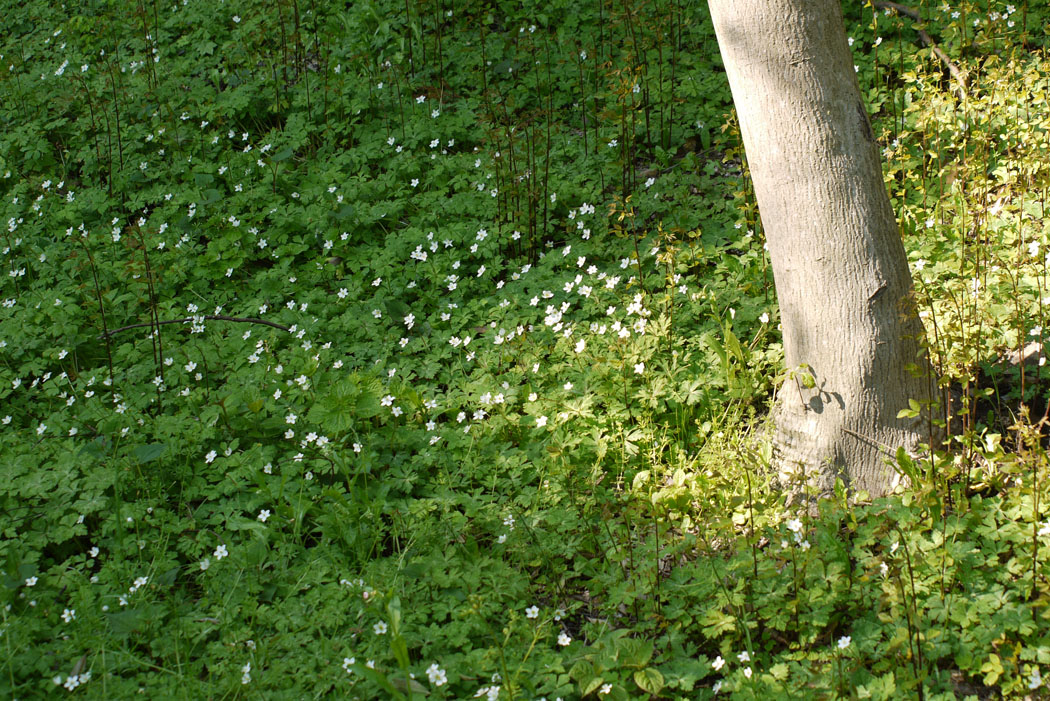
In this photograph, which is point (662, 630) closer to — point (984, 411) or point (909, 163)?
point (984, 411)

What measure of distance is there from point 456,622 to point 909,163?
3.26 metres

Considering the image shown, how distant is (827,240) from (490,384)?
65.2 inches

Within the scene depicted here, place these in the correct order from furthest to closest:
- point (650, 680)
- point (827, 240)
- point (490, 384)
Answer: point (490, 384) → point (827, 240) → point (650, 680)

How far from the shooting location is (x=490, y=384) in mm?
3727

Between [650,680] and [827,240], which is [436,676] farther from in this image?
[827,240]

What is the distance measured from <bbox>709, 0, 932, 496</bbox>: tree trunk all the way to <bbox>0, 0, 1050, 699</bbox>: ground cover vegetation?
179 millimetres

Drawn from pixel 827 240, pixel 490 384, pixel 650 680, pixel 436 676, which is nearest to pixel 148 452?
pixel 490 384

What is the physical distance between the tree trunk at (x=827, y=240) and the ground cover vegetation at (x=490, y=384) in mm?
179

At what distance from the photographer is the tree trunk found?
2592 millimetres

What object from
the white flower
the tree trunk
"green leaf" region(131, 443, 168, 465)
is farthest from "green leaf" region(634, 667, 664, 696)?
"green leaf" region(131, 443, 168, 465)

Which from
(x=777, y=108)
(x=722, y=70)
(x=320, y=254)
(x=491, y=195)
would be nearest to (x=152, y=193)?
(x=320, y=254)

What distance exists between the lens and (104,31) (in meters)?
7.59

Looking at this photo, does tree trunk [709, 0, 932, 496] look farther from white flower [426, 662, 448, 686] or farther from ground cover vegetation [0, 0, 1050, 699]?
white flower [426, 662, 448, 686]

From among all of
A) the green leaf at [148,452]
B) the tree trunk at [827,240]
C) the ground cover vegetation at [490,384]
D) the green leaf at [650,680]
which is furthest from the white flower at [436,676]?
the green leaf at [148,452]
